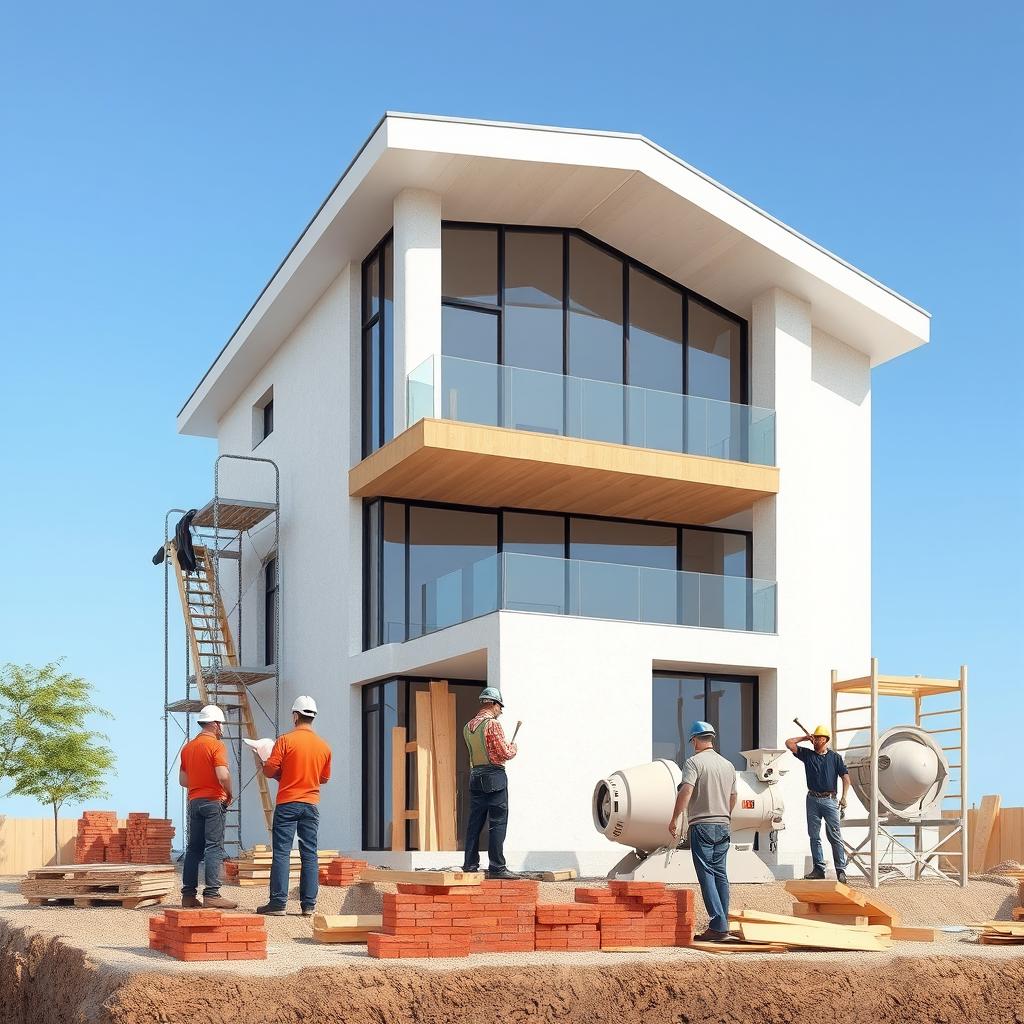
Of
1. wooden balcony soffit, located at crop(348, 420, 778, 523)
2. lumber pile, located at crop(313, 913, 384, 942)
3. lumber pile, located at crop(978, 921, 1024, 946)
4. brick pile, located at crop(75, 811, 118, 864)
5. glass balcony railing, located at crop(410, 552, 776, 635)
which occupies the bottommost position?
brick pile, located at crop(75, 811, 118, 864)

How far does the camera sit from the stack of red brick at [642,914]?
12250mm

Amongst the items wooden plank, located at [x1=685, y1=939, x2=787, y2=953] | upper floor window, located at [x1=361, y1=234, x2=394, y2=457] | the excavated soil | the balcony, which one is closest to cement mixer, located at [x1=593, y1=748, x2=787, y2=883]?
wooden plank, located at [x1=685, y1=939, x2=787, y2=953]

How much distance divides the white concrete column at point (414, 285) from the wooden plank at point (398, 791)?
15.4 ft

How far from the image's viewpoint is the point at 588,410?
2270 centimetres

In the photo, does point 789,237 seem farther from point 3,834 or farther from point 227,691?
point 3,834

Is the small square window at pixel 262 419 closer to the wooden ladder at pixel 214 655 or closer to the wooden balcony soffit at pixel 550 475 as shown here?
the wooden ladder at pixel 214 655

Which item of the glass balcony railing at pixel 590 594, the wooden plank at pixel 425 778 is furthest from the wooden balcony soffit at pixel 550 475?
the wooden plank at pixel 425 778

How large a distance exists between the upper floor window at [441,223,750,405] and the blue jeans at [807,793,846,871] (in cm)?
707

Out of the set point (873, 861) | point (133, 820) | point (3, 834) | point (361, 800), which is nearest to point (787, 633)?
point (873, 861)

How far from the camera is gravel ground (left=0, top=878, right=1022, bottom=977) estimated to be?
35.0 ft

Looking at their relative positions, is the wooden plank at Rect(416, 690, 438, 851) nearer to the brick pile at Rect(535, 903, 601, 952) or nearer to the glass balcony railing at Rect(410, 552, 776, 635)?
the glass balcony railing at Rect(410, 552, 776, 635)

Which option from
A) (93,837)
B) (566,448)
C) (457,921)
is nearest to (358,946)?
(457,921)

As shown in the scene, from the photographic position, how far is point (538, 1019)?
34.5 feet

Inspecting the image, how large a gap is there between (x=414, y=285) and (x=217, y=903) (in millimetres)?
11158
